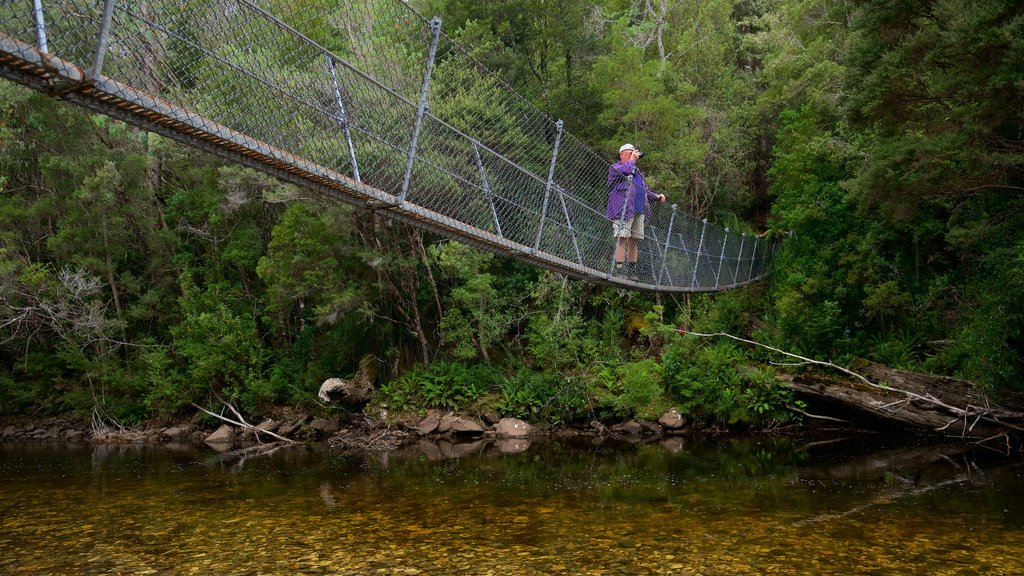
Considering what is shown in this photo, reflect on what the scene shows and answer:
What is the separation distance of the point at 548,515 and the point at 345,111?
2.69 meters

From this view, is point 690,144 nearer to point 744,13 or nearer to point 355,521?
point 355,521

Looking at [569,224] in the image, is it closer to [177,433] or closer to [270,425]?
[270,425]

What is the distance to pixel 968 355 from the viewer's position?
723cm

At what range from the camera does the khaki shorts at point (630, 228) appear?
610 cm

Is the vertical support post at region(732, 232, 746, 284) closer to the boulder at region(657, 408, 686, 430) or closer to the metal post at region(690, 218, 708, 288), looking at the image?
the metal post at region(690, 218, 708, 288)

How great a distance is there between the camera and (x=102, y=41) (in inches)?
95.7

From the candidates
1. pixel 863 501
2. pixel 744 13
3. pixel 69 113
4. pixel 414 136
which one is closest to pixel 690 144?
pixel 863 501

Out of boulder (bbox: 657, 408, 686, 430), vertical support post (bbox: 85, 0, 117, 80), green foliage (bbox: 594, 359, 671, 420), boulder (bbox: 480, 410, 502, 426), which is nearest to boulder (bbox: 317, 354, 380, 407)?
boulder (bbox: 480, 410, 502, 426)

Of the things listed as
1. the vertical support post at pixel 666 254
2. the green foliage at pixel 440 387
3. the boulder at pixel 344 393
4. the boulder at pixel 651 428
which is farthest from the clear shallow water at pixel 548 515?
the boulder at pixel 344 393

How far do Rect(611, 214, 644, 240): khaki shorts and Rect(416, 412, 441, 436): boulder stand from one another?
398cm

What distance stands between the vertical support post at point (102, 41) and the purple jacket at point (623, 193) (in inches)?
171

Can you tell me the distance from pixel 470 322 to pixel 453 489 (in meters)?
4.43

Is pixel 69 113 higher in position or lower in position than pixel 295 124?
higher

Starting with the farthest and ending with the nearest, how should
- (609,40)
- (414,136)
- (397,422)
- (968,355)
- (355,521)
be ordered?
(609,40)
(397,422)
(968,355)
(355,521)
(414,136)
